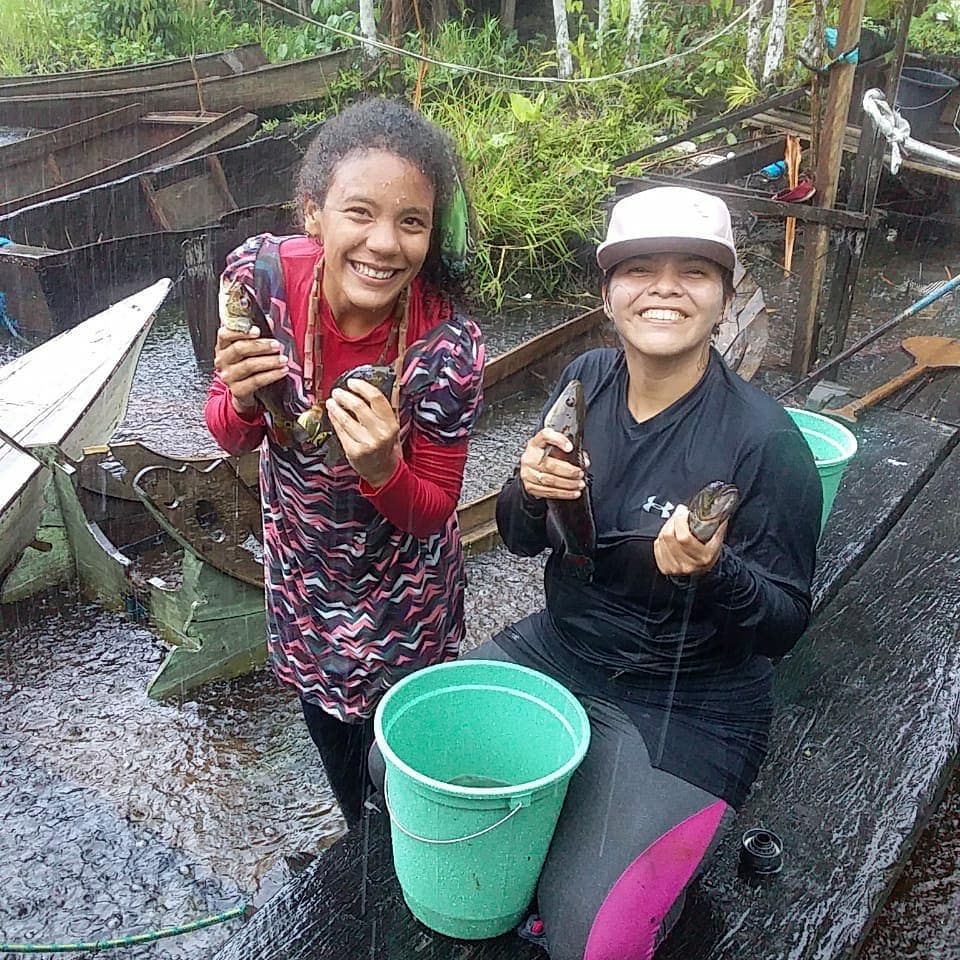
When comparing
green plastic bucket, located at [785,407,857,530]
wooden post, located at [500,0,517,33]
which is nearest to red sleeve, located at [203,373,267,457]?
green plastic bucket, located at [785,407,857,530]

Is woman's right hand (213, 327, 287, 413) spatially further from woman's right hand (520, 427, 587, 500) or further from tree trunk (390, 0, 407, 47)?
tree trunk (390, 0, 407, 47)

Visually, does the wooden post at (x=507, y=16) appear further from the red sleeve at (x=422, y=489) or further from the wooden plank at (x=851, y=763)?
the red sleeve at (x=422, y=489)

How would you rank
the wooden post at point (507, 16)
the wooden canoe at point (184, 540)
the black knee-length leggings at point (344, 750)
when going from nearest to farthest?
the black knee-length leggings at point (344, 750) → the wooden canoe at point (184, 540) → the wooden post at point (507, 16)

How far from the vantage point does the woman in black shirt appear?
5.76ft

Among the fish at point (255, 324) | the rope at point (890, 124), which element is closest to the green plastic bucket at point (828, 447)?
the fish at point (255, 324)

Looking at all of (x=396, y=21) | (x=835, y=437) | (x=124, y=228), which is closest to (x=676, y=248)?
(x=835, y=437)

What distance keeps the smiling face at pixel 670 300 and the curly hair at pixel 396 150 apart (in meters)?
0.43

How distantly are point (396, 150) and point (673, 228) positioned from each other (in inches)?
23.4

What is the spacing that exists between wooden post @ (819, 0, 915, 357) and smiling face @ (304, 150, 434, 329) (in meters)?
4.11

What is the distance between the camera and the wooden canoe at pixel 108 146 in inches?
349

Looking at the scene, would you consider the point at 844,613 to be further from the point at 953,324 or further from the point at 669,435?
the point at 953,324

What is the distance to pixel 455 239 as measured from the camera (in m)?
2.13

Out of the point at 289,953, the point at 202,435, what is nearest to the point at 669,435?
the point at 289,953

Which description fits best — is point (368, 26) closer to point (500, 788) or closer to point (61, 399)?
point (61, 399)
